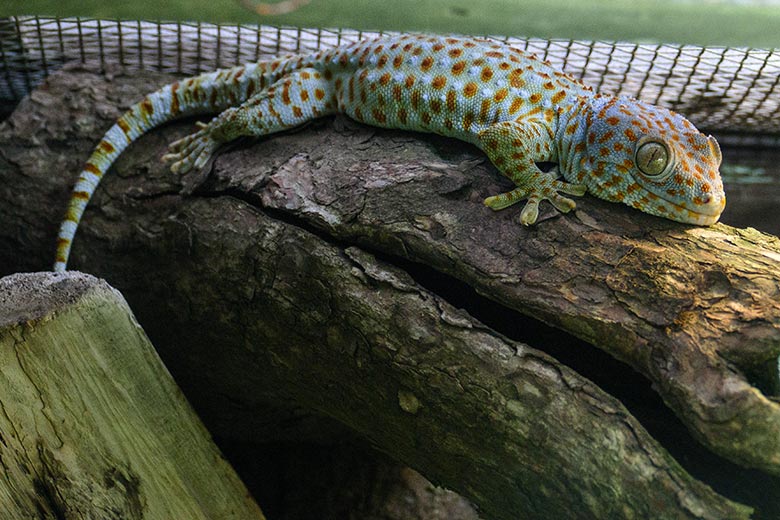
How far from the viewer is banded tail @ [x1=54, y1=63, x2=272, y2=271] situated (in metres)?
3.58

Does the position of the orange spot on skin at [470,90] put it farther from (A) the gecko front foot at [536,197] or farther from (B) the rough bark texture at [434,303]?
(A) the gecko front foot at [536,197]

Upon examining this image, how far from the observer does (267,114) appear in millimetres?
3359

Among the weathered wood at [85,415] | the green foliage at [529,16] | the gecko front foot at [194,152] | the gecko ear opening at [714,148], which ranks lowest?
the weathered wood at [85,415]

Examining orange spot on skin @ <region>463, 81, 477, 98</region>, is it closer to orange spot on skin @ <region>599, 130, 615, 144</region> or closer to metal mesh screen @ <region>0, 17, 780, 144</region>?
orange spot on skin @ <region>599, 130, 615, 144</region>

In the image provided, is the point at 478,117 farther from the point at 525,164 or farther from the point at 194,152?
the point at 194,152

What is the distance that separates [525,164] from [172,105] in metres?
1.96

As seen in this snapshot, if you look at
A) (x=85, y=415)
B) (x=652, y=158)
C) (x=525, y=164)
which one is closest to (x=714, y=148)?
(x=652, y=158)

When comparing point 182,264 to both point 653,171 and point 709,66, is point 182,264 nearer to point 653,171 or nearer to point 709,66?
point 653,171

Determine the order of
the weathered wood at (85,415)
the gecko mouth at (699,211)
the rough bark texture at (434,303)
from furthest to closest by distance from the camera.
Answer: the gecko mouth at (699,211) → the weathered wood at (85,415) → the rough bark texture at (434,303)

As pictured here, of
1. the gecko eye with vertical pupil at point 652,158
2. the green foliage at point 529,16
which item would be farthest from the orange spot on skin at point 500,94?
the green foliage at point 529,16

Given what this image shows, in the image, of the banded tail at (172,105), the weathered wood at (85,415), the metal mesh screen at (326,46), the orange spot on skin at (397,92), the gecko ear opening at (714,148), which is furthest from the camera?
the metal mesh screen at (326,46)

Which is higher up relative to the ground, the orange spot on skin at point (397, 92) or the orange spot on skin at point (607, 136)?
the orange spot on skin at point (607, 136)

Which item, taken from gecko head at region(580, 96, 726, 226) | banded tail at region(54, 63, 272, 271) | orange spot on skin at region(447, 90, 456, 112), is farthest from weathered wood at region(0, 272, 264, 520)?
gecko head at region(580, 96, 726, 226)

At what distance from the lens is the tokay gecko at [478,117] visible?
2691mm
